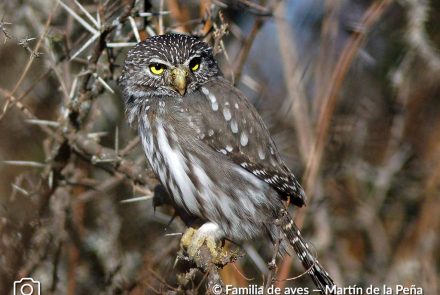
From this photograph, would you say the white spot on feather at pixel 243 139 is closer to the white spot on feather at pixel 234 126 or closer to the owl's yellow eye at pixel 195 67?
the white spot on feather at pixel 234 126

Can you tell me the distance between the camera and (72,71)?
6.16 m

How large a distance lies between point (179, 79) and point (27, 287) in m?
1.56

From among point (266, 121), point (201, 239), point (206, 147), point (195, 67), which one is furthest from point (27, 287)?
point (266, 121)

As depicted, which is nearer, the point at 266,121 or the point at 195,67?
the point at 195,67

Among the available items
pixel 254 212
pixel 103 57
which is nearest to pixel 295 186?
pixel 254 212

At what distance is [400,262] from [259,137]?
277 centimetres

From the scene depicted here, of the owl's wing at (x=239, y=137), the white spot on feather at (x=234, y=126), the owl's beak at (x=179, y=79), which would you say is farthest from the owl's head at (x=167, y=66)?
the white spot on feather at (x=234, y=126)

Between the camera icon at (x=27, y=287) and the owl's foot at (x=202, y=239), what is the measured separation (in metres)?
0.90

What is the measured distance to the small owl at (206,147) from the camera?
179 inches

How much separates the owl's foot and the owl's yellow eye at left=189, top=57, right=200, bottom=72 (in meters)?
0.99

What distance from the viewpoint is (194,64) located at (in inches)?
187

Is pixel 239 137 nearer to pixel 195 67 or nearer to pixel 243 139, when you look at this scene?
pixel 243 139

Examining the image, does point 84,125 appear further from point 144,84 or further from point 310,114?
point 310,114

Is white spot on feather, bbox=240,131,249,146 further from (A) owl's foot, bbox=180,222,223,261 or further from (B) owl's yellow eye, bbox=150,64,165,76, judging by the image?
(B) owl's yellow eye, bbox=150,64,165,76
